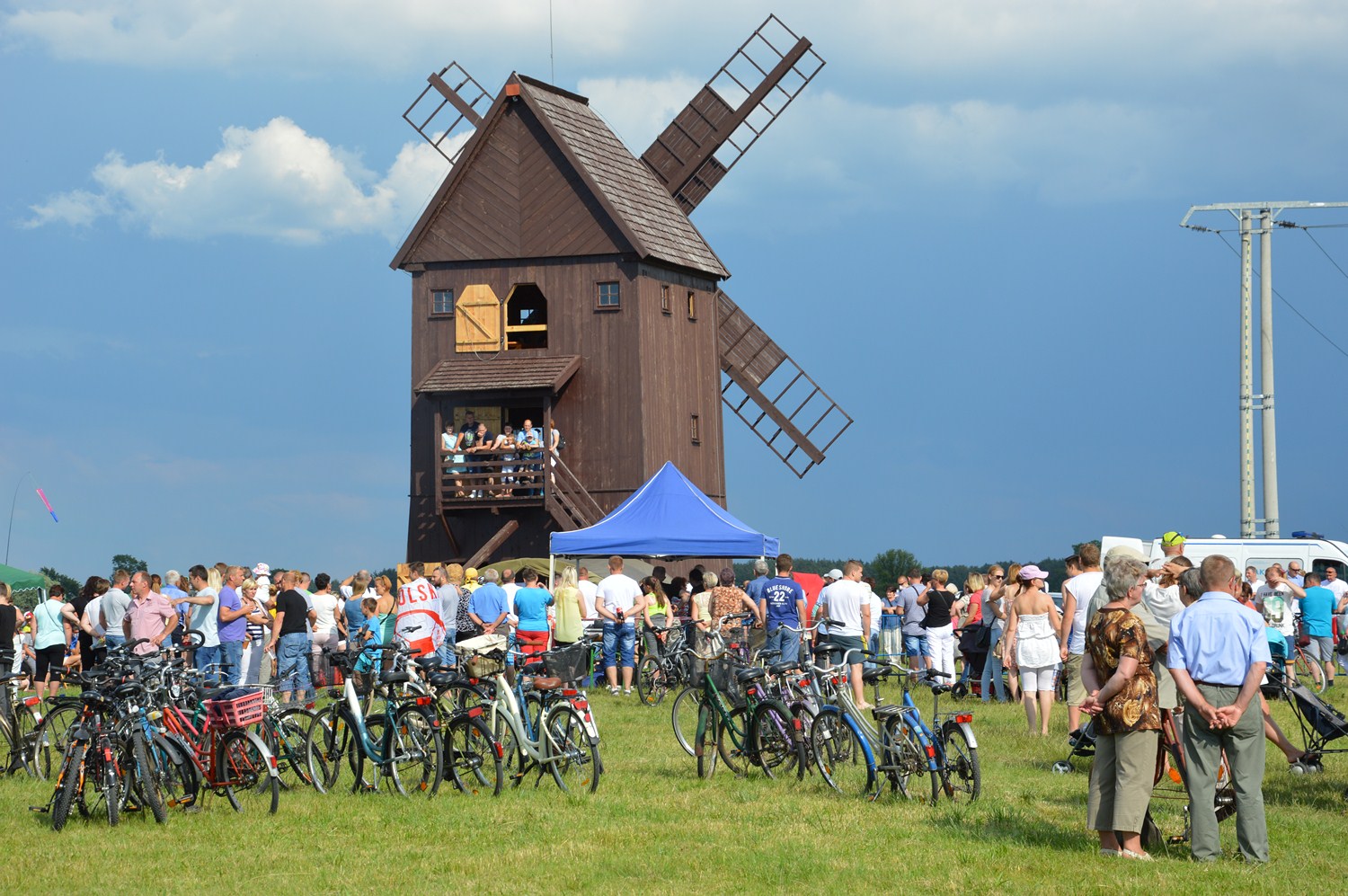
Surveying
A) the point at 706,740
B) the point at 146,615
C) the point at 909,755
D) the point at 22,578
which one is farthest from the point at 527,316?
the point at 909,755

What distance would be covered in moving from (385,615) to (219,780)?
8324mm

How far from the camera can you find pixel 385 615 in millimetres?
20078

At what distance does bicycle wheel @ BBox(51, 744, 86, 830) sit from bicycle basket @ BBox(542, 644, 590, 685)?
3439mm

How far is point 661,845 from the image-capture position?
10359 mm

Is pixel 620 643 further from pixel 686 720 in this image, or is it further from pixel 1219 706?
pixel 1219 706

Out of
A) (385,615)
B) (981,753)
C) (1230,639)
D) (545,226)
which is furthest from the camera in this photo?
(545,226)

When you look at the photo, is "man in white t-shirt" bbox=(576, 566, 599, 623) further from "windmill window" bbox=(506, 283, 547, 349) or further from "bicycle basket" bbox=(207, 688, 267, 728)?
"windmill window" bbox=(506, 283, 547, 349)

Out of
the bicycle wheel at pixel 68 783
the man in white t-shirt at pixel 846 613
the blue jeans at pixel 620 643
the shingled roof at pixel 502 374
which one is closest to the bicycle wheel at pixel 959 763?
the man in white t-shirt at pixel 846 613

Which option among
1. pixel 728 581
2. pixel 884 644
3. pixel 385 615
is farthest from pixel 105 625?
pixel 884 644

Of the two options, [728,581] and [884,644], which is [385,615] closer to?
[728,581]

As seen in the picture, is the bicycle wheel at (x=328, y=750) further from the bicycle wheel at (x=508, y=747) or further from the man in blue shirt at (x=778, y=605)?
the man in blue shirt at (x=778, y=605)

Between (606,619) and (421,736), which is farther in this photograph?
(606,619)

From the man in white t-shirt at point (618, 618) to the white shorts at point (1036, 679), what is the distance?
6806mm

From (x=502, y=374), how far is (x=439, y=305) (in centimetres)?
250
